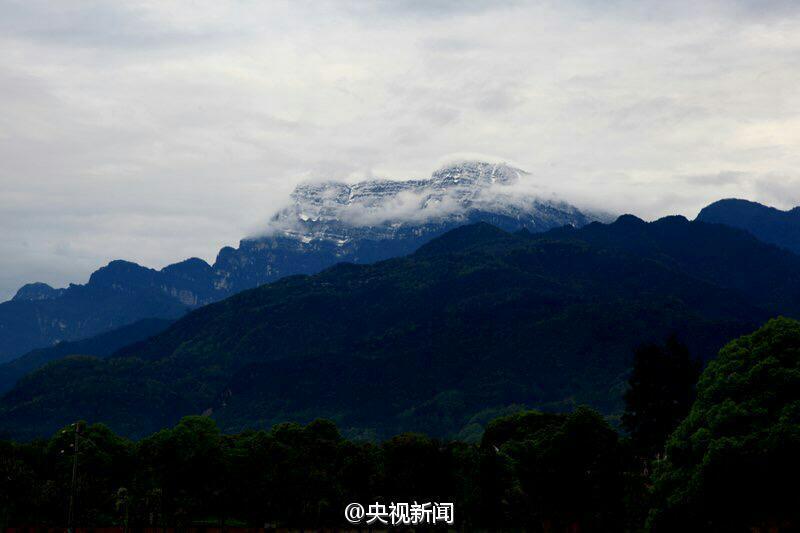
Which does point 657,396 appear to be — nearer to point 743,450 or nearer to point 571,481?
point 571,481

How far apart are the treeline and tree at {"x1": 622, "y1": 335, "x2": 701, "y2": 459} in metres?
0.23

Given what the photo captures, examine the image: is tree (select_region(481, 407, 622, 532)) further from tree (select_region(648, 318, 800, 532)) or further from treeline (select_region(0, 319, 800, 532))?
tree (select_region(648, 318, 800, 532))

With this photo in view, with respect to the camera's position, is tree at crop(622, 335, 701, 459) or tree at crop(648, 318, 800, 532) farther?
tree at crop(622, 335, 701, 459)

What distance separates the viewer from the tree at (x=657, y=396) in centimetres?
16725

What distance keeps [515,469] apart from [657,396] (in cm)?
5202

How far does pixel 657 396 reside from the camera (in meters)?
170

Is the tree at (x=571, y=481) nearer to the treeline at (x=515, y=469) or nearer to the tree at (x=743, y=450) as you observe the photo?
the treeline at (x=515, y=469)

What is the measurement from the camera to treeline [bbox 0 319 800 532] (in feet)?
274

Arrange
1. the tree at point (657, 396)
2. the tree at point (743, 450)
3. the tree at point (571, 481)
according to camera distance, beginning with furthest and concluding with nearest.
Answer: the tree at point (657, 396) → the tree at point (571, 481) → the tree at point (743, 450)

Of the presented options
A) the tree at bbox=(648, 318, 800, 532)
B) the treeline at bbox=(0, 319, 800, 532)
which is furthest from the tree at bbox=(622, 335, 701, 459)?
the tree at bbox=(648, 318, 800, 532)

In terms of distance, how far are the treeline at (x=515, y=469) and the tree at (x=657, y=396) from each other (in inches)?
9.1

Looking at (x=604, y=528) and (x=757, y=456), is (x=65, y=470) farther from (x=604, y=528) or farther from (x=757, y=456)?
(x=757, y=456)

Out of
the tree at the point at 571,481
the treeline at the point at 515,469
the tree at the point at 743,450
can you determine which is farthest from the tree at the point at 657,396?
the tree at the point at 743,450

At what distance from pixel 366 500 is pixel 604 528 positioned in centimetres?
3966
